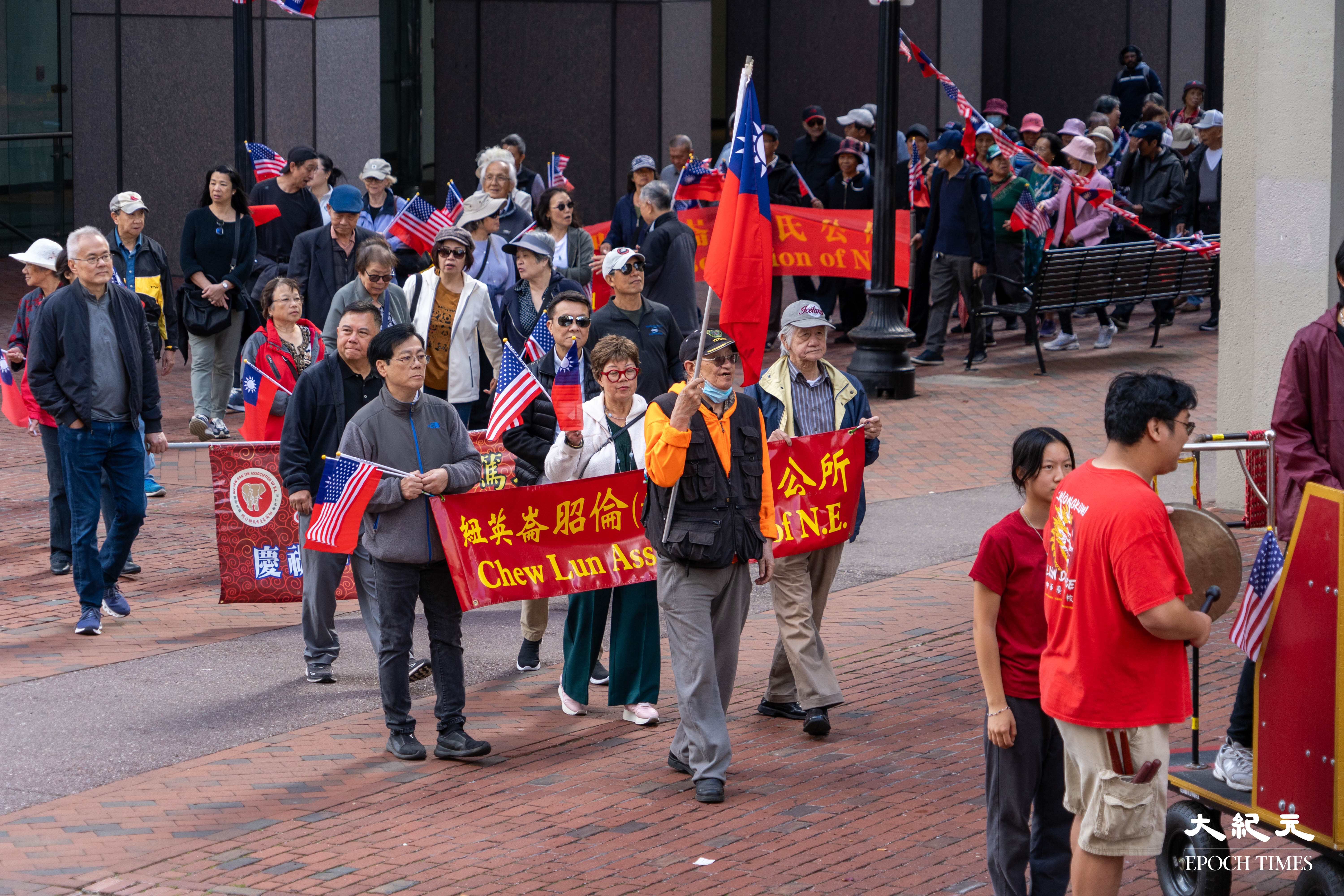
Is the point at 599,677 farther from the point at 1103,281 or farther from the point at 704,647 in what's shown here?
the point at 1103,281

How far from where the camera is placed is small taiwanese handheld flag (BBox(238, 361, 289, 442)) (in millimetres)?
9688

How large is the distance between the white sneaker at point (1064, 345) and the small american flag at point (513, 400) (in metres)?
10.9

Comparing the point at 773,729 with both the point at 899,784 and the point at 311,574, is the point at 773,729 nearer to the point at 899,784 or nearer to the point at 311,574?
the point at 899,784

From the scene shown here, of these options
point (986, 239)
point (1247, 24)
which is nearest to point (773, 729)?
point (1247, 24)

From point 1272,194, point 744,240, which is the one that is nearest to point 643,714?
point 744,240

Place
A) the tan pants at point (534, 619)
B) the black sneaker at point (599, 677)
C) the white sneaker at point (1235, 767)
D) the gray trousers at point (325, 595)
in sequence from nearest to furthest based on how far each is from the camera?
the white sneaker at point (1235, 767), the gray trousers at point (325, 595), the black sneaker at point (599, 677), the tan pants at point (534, 619)

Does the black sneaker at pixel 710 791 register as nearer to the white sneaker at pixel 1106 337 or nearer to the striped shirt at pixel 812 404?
the striped shirt at pixel 812 404

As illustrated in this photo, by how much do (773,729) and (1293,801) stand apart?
296cm

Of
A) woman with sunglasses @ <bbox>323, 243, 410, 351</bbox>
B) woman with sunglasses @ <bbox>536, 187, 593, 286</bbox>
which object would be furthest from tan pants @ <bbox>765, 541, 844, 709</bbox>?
woman with sunglasses @ <bbox>536, 187, 593, 286</bbox>

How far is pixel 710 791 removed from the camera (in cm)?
677

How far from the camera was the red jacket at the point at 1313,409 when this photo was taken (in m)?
6.42

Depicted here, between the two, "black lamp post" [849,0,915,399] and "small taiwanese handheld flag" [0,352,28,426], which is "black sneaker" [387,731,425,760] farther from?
"black lamp post" [849,0,915,399]

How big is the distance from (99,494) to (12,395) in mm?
1964

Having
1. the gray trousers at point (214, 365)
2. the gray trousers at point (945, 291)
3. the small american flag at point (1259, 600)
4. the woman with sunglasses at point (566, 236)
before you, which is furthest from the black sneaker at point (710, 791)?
the gray trousers at point (945, 291)
